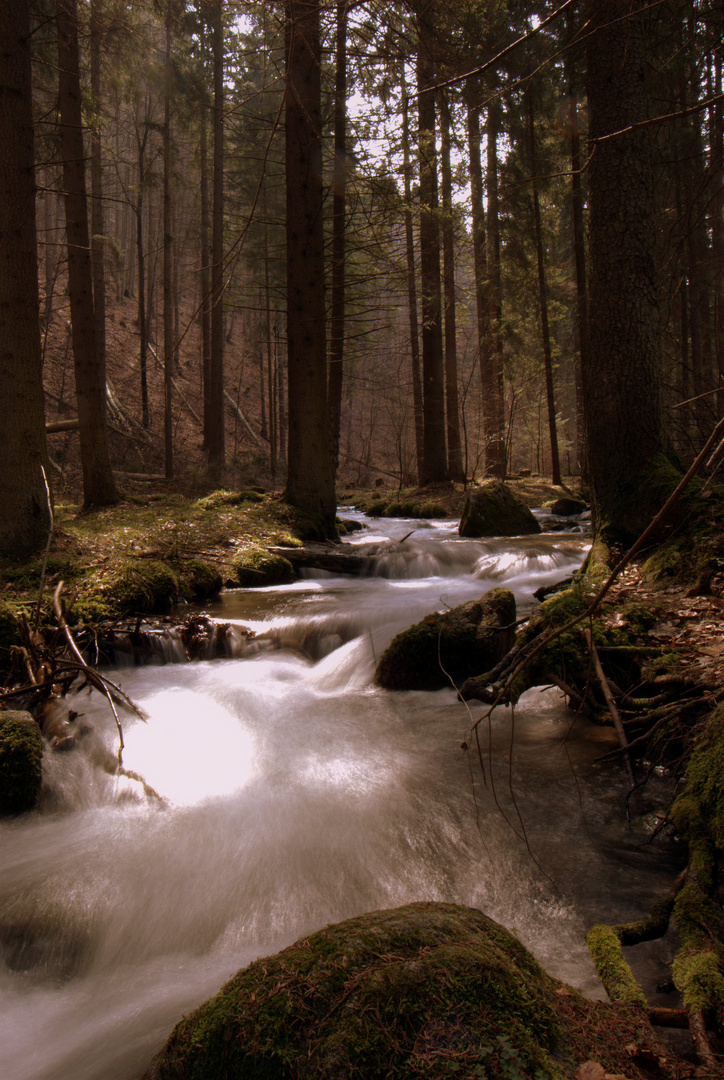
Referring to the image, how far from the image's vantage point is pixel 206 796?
3.63 metres

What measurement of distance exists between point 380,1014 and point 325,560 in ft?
24.4

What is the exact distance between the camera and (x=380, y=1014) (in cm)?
130

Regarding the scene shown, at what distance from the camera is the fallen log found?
28.3 ft

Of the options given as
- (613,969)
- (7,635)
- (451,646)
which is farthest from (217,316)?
(613,969)

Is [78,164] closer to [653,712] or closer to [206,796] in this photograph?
[206,796]

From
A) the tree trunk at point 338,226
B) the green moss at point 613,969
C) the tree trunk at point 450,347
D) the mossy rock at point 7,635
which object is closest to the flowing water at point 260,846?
the green moss at point 613,969

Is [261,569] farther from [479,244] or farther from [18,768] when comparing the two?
[479,244]

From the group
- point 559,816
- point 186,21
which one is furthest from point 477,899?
point 186,21

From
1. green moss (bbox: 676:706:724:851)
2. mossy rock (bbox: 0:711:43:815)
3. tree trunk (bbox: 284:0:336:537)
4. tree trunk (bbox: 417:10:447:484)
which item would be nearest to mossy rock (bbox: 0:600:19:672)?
mossy rock (bbox: 0:711:43:815)

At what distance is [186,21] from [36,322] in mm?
16442

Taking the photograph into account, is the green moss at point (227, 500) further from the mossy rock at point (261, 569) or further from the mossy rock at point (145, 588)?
the mossy rock at point (145, 588)

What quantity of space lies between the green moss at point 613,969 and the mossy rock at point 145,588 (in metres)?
5.06

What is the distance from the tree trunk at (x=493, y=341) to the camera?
53.8 feet

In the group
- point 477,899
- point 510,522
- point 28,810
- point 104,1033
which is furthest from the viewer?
point 510,522
